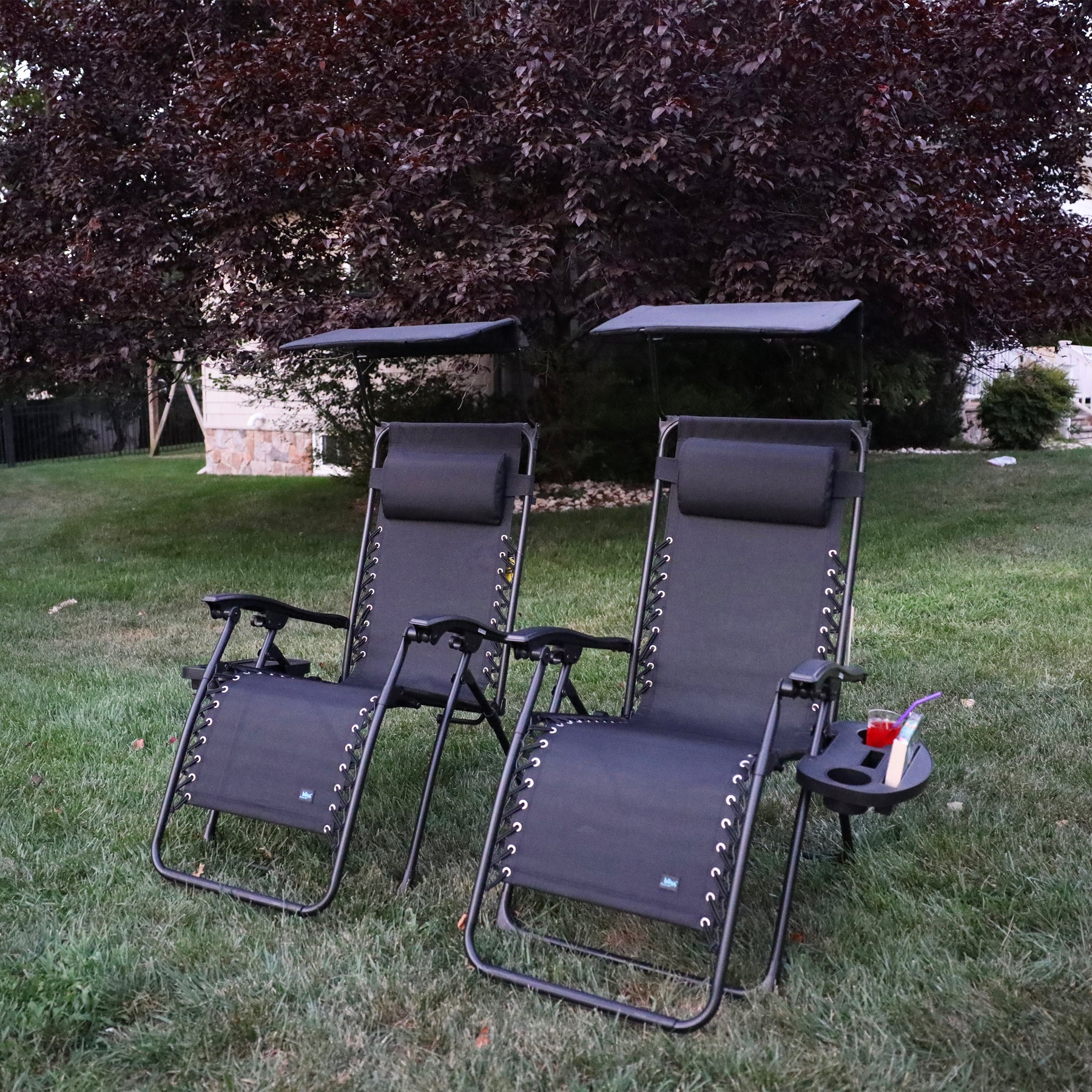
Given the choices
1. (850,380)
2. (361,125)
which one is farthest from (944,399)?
(361,125)

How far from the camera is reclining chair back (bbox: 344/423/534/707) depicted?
148 inches

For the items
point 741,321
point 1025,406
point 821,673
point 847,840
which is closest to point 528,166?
point 741,321

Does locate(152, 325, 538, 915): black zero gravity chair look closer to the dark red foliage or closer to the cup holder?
the cup holder

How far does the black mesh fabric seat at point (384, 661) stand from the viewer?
116 inches

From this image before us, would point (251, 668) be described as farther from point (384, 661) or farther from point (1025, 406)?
point (1025, 406)

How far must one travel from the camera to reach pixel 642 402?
36.3ft

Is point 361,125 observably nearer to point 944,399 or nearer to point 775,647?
point 775,647

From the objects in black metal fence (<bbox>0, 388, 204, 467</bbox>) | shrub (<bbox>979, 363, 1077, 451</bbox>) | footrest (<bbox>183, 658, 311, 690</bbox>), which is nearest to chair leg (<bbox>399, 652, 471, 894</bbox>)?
footrest (<bbox>183, 658, 311, 690</bbox>)

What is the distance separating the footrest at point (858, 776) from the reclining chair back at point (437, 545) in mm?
1308

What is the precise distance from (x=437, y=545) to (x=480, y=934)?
5.01ft

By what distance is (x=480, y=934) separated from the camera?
2.73 m

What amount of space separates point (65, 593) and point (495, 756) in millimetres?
4542

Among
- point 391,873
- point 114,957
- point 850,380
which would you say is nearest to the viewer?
point 114,957

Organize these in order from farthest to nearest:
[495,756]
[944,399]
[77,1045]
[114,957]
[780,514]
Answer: [944,399], [495,756], [780,514], [114,957], [77,1045]
